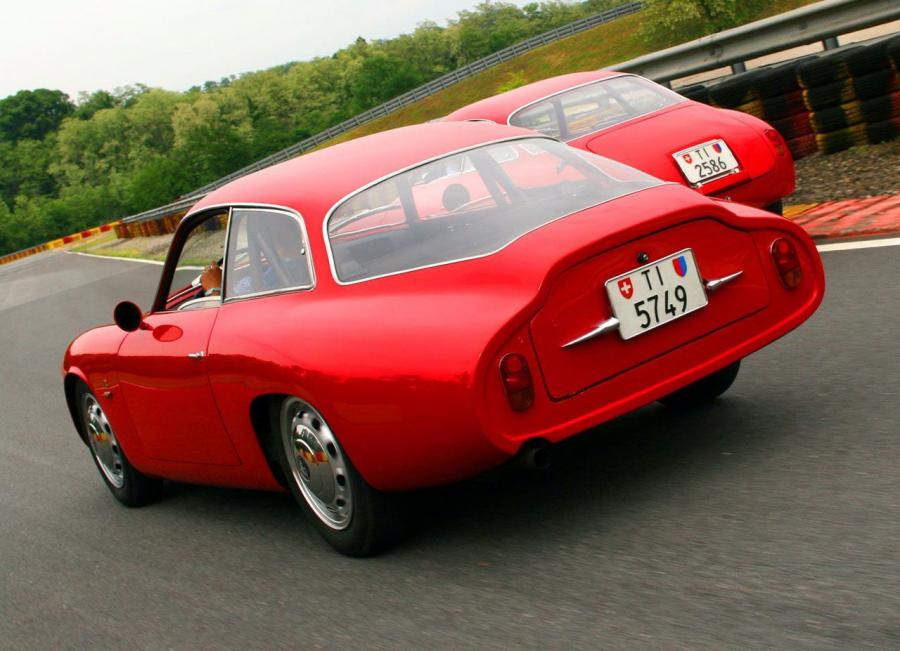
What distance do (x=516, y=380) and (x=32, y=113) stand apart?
19127cm

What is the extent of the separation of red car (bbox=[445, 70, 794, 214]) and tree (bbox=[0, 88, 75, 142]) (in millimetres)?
181732

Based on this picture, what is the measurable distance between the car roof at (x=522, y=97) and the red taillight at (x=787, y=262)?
17.0 feet

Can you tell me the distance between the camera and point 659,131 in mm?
8664

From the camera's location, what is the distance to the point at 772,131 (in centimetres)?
849

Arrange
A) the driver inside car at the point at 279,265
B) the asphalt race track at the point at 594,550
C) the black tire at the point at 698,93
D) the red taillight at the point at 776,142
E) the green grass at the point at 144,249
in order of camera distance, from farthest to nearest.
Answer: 1. the green grass at the point at 144,249
2. the black tire at the point at 698,93
3. the red taillight at the point at 776,142
4. the driver inside car at the point at 279,265
5. the asphalt race track at the point at 594,550

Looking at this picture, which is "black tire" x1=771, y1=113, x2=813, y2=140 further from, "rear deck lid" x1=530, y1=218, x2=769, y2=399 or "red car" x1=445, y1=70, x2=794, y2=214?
"rear deck lid" x1=530, y1=218, x2=769, y2=399

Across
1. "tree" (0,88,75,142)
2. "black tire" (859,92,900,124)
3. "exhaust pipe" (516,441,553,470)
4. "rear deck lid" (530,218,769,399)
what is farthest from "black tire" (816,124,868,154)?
"tree" (0,88,75,142)

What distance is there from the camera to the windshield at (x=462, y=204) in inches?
174

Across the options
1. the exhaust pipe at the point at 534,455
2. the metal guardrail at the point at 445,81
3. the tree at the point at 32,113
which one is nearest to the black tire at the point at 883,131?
the exhaust pipe at the point at 534,455

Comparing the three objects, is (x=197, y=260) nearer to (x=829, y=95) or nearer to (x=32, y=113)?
(x=829, y=95)

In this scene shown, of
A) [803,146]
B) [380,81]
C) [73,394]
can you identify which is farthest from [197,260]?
[380,81]

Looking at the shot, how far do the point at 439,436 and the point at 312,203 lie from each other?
4.00 feet

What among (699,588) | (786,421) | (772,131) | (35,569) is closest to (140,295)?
(772,131)

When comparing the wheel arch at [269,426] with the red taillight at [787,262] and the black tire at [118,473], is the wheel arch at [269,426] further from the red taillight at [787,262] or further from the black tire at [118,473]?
the red taillight at [787,262]
